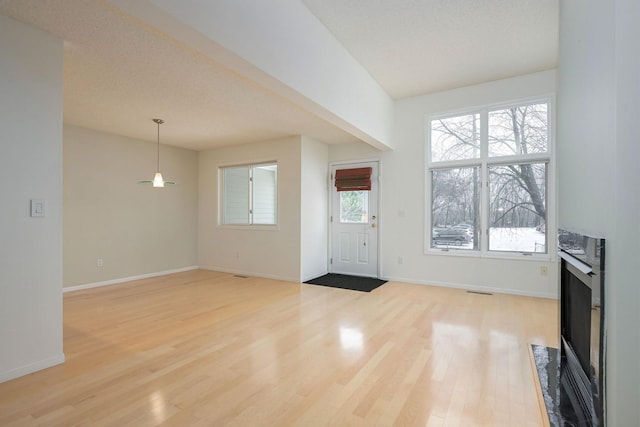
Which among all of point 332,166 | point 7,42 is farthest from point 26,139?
point 332,166

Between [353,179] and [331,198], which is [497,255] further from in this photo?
[331,198]

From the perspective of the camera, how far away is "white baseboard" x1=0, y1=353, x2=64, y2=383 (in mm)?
2184

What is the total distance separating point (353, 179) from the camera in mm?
5789

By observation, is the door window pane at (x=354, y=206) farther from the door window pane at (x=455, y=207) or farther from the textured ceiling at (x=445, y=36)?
the textured ceiling at (x=445, y=36)

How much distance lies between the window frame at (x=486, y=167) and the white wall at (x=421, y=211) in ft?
0.21

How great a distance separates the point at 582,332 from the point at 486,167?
3314 mm

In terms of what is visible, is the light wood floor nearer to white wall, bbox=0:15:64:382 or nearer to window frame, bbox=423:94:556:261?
white wall, bbox=0:15:64:382

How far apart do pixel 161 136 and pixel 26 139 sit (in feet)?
11.4

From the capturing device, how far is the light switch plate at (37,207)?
231 cm

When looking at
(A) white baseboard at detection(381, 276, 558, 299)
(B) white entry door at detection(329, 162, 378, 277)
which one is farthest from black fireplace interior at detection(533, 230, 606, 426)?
(B) white entry door at detection(329, 162, 378, 277)

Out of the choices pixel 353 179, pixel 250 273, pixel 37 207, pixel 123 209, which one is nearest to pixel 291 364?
pixel 37 207

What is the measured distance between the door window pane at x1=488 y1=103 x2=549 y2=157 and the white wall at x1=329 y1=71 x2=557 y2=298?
0.69ft

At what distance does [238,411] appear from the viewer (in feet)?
6.07

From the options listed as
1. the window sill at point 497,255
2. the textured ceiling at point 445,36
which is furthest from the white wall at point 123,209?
the window sill at point 497,255
